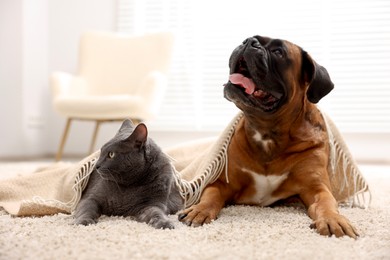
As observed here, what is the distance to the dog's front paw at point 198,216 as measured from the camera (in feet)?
4.05

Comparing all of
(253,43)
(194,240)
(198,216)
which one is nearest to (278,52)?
(253,43)

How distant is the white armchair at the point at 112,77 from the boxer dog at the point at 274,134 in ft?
6.30

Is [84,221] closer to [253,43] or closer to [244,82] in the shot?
[244,82]

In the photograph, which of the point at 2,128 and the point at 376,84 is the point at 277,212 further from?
the point at 2,128

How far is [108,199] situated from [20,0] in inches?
133

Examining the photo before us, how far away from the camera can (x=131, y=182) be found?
1.32 meters

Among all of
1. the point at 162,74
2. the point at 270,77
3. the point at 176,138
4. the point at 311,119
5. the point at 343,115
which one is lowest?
the point at 176,138

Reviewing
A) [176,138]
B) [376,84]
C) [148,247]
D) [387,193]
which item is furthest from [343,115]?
[148,247]

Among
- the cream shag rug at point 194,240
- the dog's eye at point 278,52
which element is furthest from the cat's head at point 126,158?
the dog's eye at point 278,52

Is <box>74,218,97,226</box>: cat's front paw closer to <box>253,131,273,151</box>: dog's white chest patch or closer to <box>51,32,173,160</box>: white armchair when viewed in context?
<box>253,131,273,151</box>: dog's white chest patch

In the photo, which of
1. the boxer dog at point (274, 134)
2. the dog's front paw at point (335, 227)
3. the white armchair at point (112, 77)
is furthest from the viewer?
the white armchair at point (112, 77)

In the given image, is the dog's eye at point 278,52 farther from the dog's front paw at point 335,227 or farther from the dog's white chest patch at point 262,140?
the dog's front paw at point 335,227

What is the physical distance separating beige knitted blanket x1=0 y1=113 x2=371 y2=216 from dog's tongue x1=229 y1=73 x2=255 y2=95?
0.26m

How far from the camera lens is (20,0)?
13.5ft
